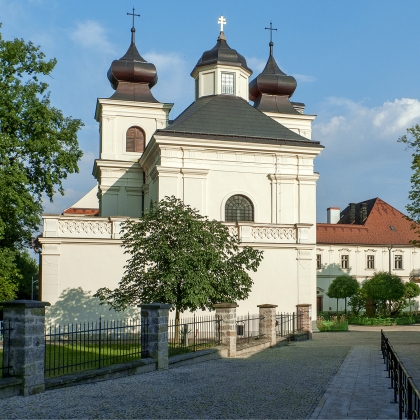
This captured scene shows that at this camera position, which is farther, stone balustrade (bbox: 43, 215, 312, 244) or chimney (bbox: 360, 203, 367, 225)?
chimney (bbox: 360, 203, 367, 225)

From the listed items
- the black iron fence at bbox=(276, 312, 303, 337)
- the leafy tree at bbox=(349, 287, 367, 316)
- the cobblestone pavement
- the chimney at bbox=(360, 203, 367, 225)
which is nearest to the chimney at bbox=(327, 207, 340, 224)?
the chimney at bbox=(360, 203, 367, 225)

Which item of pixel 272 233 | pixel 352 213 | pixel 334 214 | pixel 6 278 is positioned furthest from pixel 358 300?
pixel 6 278

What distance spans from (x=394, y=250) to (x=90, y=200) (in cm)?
3144

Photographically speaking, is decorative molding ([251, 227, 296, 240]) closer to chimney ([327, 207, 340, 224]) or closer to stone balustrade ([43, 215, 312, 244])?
stone balustrade ([43, 215, 312, 244])

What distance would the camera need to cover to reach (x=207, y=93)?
34.2m

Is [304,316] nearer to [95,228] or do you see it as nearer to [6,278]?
[95,228]

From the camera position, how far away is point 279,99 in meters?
39.2

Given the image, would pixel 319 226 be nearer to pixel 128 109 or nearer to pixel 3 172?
pixel 128 109

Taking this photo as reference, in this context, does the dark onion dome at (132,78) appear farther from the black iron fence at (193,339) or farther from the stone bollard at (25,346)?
the stone bollard at (25,346)

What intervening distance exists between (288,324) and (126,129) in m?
16.5

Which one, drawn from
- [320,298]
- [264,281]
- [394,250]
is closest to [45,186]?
[264,281]

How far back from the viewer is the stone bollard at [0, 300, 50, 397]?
9938mm

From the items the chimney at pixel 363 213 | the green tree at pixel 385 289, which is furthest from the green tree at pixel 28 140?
the chimney at pixel 363 213

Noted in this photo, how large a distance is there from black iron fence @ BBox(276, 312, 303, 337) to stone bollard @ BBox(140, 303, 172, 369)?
388 inches
